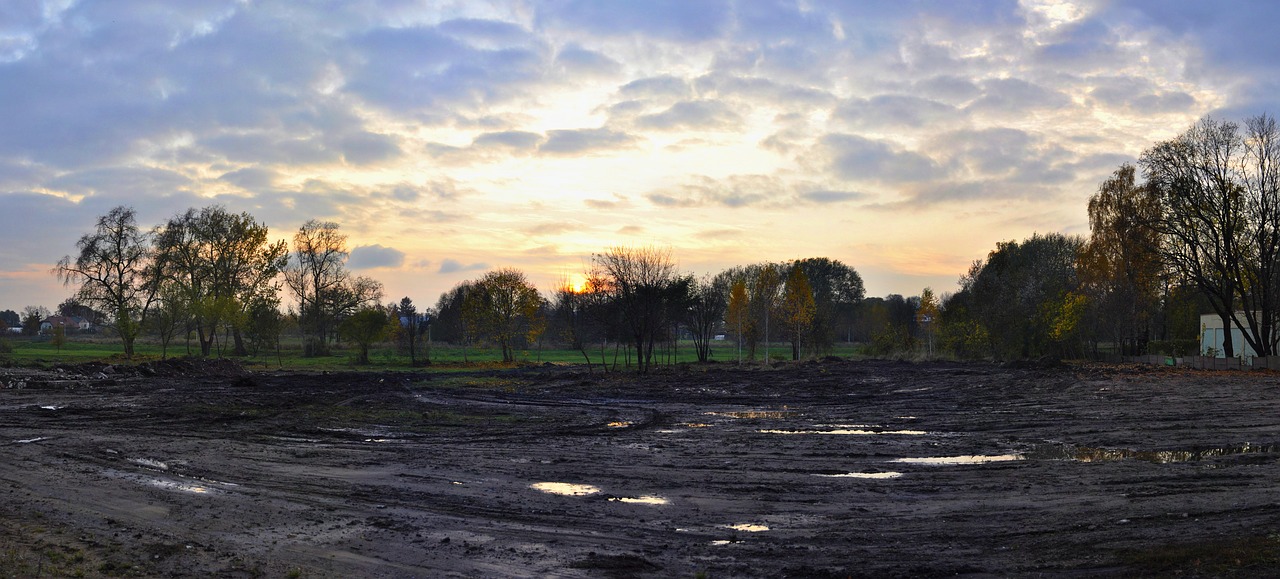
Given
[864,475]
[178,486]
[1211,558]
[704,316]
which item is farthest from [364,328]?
[1211,558]

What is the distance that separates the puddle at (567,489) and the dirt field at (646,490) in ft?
0.14

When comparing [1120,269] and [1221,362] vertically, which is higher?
[1120,269]

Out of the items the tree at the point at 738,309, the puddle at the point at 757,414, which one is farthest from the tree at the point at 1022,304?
the puddle at the point at 757,414

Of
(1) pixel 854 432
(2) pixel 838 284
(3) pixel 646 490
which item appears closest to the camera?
(3) pixel 646 490

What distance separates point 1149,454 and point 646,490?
8.43m

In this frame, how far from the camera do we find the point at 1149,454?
13570 millimetres

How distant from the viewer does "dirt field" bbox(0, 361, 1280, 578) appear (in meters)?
7.71

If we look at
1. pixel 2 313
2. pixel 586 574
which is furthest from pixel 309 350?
pixel 2 313

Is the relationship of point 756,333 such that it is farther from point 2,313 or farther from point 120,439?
point 2,313

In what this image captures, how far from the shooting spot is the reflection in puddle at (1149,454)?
42.8 feet

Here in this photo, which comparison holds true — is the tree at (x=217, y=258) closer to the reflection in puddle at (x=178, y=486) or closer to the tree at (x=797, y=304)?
the tree at (x=797, y=304)

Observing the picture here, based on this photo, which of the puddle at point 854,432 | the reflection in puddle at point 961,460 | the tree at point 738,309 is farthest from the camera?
the tree at point 738,309

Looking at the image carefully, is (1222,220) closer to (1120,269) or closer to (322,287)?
(1120,269)

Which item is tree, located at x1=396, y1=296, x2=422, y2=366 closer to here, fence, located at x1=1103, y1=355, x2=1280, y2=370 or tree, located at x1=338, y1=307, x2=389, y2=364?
tree, located at x1=338, y1=307, x2=389, y2=364
